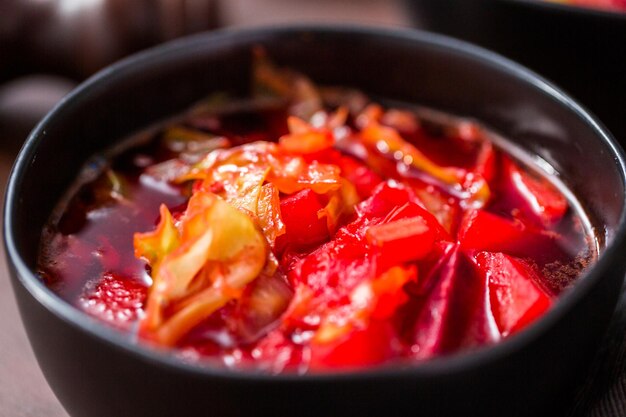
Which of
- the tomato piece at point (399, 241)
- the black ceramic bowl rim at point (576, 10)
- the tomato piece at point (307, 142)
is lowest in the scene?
the tomato piece at point (307, 142)

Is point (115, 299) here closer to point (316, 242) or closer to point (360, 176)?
point (316, 242)

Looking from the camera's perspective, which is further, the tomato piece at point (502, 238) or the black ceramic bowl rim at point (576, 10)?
A: the black ceramic bowl rim at point (576, 10)

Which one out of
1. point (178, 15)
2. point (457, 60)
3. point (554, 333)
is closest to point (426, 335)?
point (554, 333)

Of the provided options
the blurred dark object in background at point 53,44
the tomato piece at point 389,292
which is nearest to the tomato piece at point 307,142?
the tomato piece at point 389,292

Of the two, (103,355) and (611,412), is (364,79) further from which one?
(103,355)

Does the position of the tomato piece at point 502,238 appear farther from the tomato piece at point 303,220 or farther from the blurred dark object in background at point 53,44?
the blurred dark object in background at point 53,44

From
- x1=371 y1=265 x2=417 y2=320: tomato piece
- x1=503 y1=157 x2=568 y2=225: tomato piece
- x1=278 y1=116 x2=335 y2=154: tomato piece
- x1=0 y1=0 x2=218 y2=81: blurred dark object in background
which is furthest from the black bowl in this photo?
x1=0 y1=0 x2=218 y2=81: blurred dark object in background
